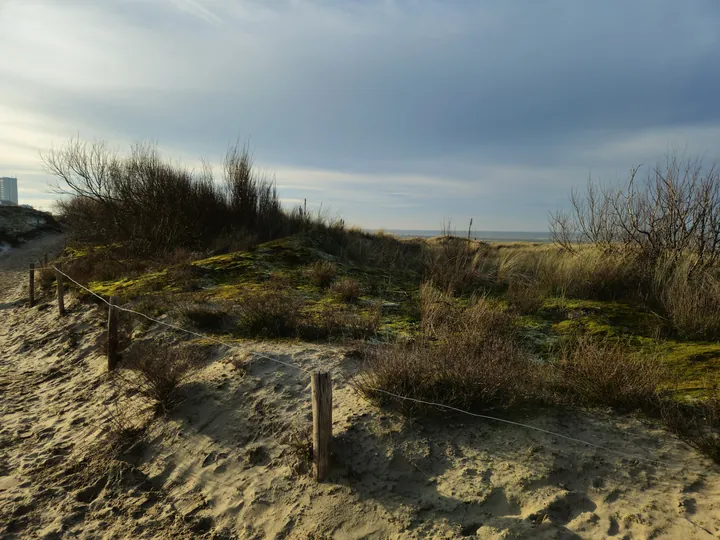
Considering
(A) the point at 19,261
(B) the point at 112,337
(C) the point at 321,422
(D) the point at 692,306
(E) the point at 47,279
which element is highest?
(D) the point at 692,306

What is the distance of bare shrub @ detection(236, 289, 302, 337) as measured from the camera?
538cm

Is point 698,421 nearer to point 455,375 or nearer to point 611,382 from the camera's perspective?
point 611,382

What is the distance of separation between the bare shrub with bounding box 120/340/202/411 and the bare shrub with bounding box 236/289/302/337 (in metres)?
0.75

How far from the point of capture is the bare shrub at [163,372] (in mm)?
4254

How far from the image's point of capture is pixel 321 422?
2.91m

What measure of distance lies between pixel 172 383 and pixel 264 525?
207 centimetres

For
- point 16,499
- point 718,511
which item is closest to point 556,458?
point 718,511

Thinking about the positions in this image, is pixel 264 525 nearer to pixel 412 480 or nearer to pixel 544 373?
pixel 412 480

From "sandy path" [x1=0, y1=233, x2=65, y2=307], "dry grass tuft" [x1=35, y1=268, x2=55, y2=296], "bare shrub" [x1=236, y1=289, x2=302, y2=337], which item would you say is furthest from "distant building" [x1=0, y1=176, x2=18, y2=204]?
"bare shrub" [x1=236, y1=289, x2=302, y2=337]

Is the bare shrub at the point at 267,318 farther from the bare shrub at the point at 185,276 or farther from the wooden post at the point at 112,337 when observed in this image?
the bare shrub at the point at 185,276

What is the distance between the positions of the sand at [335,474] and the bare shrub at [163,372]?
16cm

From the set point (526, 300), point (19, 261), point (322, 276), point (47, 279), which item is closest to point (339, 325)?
point (322, 276)

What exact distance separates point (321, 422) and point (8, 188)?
698ft

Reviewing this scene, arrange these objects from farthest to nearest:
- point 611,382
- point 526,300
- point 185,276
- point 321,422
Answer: point 185,276, point 526,300, point 611,382, point 321,422
